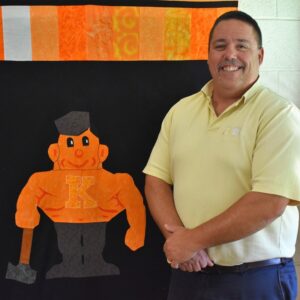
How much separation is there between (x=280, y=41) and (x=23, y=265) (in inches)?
59.8

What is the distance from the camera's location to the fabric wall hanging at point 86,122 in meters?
1.77

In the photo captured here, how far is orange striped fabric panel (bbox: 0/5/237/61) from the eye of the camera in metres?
1.76

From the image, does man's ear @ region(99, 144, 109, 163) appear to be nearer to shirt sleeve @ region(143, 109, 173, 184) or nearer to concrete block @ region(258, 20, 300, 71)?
shirt sleeve @ region(143, 109, 173, 184)

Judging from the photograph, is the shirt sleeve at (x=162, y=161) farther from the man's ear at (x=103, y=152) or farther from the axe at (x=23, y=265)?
the axe at (x=23, y=265)

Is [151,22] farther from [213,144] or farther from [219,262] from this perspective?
[219,262]

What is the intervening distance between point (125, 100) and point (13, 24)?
0.55 meters

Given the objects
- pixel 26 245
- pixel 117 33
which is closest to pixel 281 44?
pixel 117 33

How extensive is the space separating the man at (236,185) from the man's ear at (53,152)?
1.78 ft

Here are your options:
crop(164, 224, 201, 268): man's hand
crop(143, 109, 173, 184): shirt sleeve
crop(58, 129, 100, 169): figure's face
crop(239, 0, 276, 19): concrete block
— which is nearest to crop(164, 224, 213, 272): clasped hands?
crop(164, 224, 201, 268): man's hand

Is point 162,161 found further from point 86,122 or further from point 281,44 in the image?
point 281,44

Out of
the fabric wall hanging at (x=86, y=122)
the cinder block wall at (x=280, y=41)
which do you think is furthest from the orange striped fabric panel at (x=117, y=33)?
the cinder block wall at (x=280, y=41)

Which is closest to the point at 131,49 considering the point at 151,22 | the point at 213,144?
the point at 151,22

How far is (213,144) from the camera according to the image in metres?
1.43

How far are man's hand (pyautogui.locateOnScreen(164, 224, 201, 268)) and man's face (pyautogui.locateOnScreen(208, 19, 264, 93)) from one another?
513 millimetres
